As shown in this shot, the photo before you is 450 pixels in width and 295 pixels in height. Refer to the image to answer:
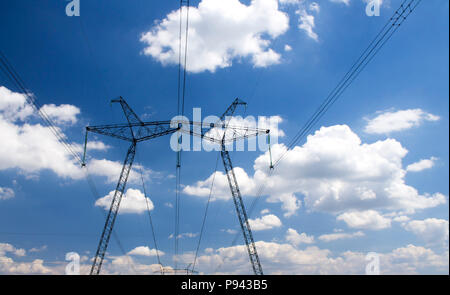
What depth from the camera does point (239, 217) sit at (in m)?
141
